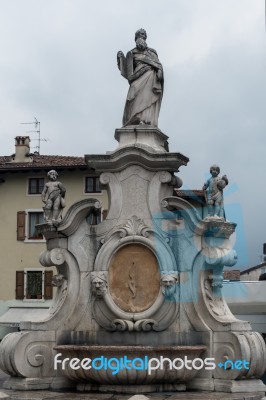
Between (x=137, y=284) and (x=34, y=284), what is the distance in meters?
20.8

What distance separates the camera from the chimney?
36750 millimetres

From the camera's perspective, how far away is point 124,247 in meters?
14.0

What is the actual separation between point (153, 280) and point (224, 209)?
5.93 feet

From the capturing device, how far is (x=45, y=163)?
35.3m

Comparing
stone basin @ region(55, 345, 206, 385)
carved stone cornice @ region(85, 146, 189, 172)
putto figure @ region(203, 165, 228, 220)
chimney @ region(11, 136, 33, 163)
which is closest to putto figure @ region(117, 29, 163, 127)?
carved stone cornice @ region(85, 146, 189, 172)

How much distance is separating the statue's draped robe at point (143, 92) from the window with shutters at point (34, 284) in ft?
63.8

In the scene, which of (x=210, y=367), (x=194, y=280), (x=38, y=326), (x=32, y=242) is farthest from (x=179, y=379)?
(x=32, y=242)

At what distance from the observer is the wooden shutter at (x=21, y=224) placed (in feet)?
115

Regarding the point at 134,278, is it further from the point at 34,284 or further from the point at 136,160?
the point at 34,284

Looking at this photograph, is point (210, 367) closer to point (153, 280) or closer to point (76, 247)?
point (153, 280)

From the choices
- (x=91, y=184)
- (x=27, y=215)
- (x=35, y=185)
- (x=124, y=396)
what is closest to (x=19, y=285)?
(x=27, y=215)

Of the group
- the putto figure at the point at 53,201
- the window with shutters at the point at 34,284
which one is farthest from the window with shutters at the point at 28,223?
the putto figure at the point at 53,201

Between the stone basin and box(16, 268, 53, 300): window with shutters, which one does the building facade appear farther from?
the stone basin

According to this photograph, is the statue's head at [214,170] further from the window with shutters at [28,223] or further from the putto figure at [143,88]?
the window with shutters at [28,223]
